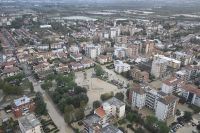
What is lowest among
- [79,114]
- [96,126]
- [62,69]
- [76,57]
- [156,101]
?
[79,114]

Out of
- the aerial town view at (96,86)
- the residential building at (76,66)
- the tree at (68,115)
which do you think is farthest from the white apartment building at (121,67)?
the tree at (68,115)

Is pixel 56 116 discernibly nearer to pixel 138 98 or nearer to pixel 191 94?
pixel 138 98

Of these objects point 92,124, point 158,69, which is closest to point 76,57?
point 158,69

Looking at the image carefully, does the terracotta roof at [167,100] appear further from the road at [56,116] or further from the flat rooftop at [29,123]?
the flat rooftop at [29,123]

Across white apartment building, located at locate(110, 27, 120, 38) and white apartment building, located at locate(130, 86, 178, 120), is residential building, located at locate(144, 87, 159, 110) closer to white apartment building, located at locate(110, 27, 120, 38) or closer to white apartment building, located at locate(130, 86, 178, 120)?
white apartment building, located at locate(130, 86, 178, 120)

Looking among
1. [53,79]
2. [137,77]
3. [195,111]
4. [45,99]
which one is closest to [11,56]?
[53,79]
